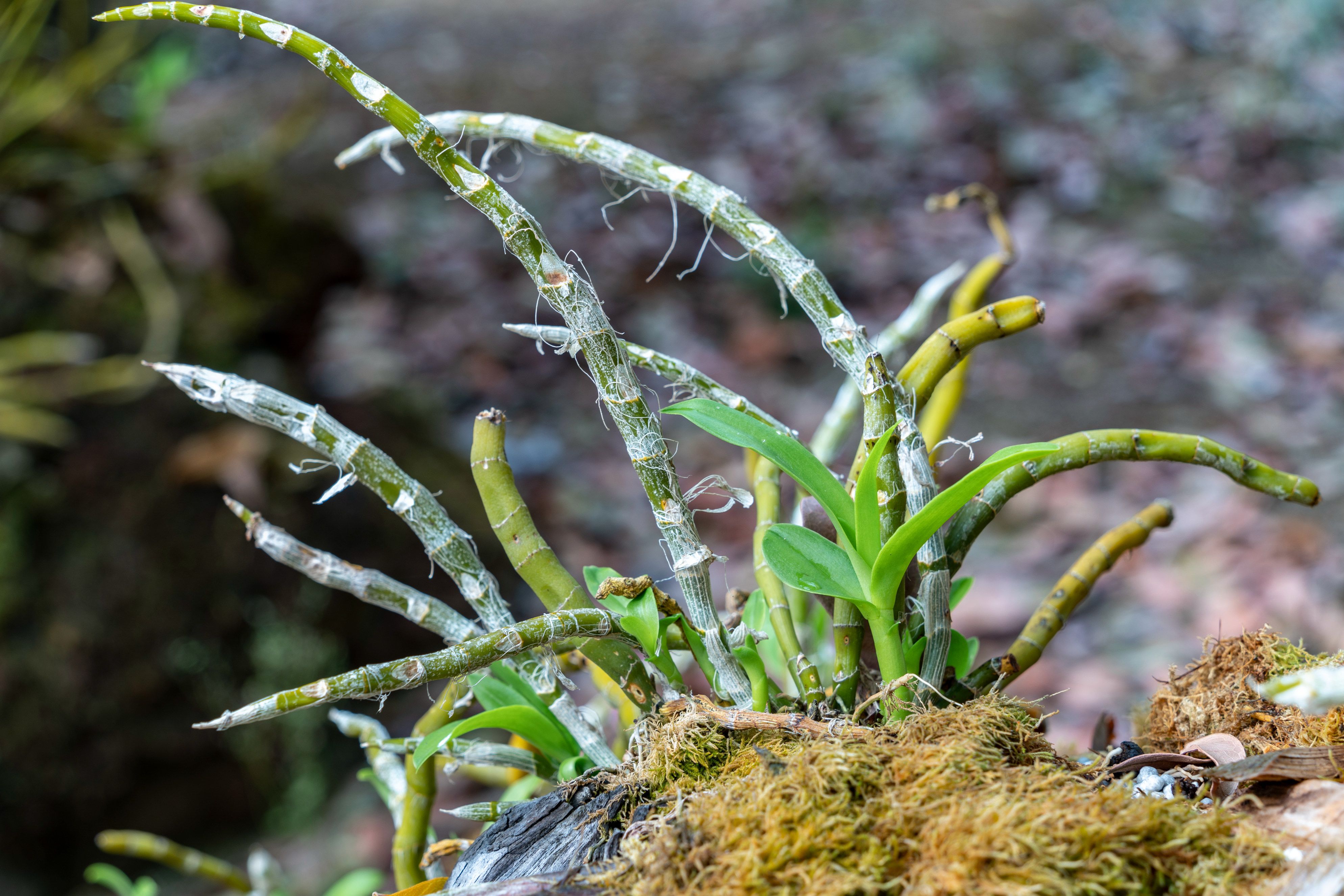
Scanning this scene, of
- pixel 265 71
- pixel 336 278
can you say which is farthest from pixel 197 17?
pixel 265 71

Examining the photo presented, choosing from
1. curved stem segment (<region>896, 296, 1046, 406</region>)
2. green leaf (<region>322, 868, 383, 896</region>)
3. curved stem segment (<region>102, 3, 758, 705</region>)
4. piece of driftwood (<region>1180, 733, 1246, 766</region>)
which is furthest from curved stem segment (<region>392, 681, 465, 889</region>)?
piece of driftwood (<region>1180, 733, 1246, 766</region>)

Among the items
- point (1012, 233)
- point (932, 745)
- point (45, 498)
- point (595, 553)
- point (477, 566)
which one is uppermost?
point (1012, 233)

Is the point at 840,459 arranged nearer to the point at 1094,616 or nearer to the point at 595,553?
the point at 1094,616

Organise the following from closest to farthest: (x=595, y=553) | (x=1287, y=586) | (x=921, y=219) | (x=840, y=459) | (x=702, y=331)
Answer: (x=840, y=459) < (x=1287, y=586) < (x=595, y=553) < (x=702, y=331) < (x=921, y=219)

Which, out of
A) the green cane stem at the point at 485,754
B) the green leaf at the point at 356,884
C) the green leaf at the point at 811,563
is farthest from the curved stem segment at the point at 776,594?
the green leaf at the point at 356,884

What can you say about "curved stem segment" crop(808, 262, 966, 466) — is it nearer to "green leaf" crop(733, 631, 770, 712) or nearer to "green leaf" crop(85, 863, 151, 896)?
"green leaf" crop(733, 631, 770, 712)

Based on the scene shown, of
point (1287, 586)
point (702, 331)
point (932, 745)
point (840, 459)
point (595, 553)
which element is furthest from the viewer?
point (702, 331)

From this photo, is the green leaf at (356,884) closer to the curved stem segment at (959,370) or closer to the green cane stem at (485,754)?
the green cane stem at (485,754)

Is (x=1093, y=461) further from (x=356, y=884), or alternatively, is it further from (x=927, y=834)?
(x=356, y=884)
